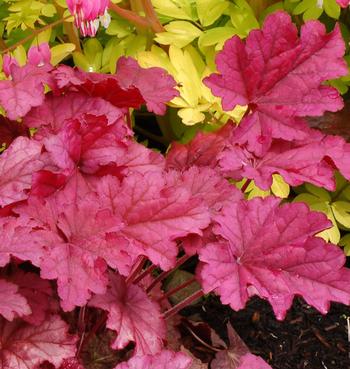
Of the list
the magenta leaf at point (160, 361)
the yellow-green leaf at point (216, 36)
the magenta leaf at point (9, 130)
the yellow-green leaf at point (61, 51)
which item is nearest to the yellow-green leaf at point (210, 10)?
the yellow-green leaf at point (216, 36)

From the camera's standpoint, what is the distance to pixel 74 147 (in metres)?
1.22

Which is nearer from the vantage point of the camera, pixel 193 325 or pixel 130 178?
pixel 130 178

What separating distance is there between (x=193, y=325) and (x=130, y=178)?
0.52 metres

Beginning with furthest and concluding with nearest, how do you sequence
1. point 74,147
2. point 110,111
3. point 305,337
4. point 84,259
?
point 305,337
point 110,111
point 74,147
point 84,259

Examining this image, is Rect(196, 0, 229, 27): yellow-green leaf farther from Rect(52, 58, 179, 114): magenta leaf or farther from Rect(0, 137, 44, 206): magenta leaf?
Rect(0, 137, 44, 206): magenta leaf

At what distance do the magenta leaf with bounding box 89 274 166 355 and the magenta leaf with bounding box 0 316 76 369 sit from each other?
69 millimetres

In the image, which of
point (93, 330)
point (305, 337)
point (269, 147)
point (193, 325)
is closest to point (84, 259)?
point (93, 330)

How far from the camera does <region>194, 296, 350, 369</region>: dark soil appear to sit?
1714mm

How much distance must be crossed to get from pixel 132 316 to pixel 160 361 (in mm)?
184

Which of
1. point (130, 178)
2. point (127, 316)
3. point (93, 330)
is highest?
point (130, 178)

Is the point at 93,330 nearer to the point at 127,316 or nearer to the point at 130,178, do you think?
the point at 127,316

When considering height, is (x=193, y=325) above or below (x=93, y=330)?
below

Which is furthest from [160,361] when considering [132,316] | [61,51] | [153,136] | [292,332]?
[153,136]

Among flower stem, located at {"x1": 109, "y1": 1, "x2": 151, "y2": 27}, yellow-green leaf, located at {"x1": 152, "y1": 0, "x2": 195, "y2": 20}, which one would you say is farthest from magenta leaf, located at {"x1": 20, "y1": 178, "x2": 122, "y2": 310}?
yellow-green leaf, located at {"x1": 152, "y1": 0, "x2": 195, "y2": 20}
